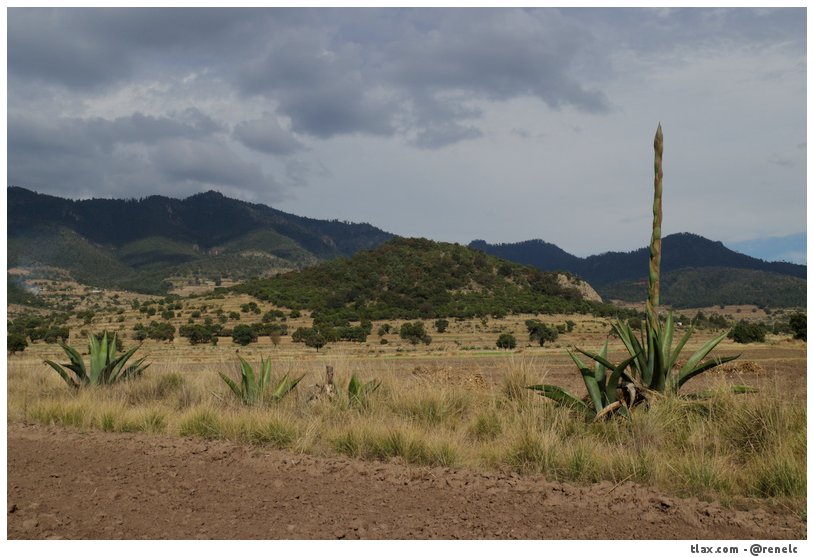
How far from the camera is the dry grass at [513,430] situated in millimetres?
6223

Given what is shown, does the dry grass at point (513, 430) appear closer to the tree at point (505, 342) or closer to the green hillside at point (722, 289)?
the tree at point (505, 342)

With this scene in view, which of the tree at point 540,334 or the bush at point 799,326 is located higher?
the bush at point 799,326

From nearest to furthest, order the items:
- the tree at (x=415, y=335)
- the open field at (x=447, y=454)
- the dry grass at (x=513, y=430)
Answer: the open field at (x=447, y=454)
the dry grass at (x=513, y=430)
the tree at (x=415, y=335)

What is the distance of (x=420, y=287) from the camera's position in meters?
77.0

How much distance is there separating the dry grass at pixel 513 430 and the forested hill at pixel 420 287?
55.4 m

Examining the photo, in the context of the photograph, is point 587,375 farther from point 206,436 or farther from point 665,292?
point 665,292

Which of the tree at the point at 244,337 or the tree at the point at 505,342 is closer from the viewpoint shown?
the tree at the point at 505,342

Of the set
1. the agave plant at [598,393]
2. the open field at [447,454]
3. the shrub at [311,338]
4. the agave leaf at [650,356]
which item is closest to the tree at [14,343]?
the shrub at [311,338]

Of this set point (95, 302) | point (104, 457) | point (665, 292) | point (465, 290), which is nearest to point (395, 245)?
point (465, 290)

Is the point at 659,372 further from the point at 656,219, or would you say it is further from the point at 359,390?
the point at 359,390

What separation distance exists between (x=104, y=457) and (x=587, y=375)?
219 inches

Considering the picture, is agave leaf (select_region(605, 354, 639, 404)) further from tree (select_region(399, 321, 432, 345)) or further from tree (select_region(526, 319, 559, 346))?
tree (select_region(399, 321, 432, 345))

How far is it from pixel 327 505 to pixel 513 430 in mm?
2743

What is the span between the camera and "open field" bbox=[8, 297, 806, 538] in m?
5.13
